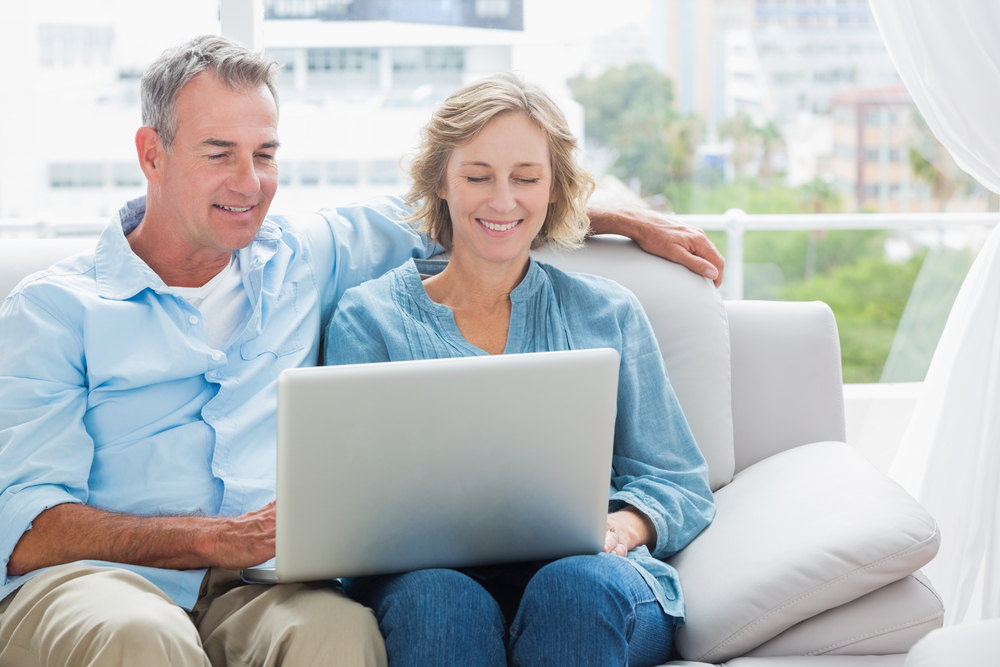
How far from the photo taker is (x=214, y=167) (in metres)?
1.48

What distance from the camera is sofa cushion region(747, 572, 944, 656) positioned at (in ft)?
4.21

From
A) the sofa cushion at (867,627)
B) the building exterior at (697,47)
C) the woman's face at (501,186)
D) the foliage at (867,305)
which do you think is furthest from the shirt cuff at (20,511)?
the foliage at (867,305)

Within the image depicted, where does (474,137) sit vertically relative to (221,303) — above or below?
above

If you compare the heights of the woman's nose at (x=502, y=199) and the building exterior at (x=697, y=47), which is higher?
the building exterior at (x=697, y=47)

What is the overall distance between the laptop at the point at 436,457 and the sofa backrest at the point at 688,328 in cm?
61

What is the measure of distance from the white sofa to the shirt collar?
264mm

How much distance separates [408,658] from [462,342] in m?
0.57

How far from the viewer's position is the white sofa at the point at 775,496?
4.16 ft

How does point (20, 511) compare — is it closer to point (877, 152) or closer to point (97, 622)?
point (97, 622)

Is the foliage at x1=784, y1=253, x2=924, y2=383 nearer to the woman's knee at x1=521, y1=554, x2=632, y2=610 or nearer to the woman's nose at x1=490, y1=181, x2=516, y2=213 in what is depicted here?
the woman's nose at x1=490, y1=181, x2=516, y2=213

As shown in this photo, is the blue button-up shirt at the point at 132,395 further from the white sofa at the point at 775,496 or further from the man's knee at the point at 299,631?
the white sofa at the point at 775,496

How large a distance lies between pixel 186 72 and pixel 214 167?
0.16 m

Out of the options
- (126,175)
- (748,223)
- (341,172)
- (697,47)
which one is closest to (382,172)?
(341,172)

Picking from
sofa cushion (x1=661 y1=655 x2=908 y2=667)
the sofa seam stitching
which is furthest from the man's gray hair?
the sofa seam stitching
